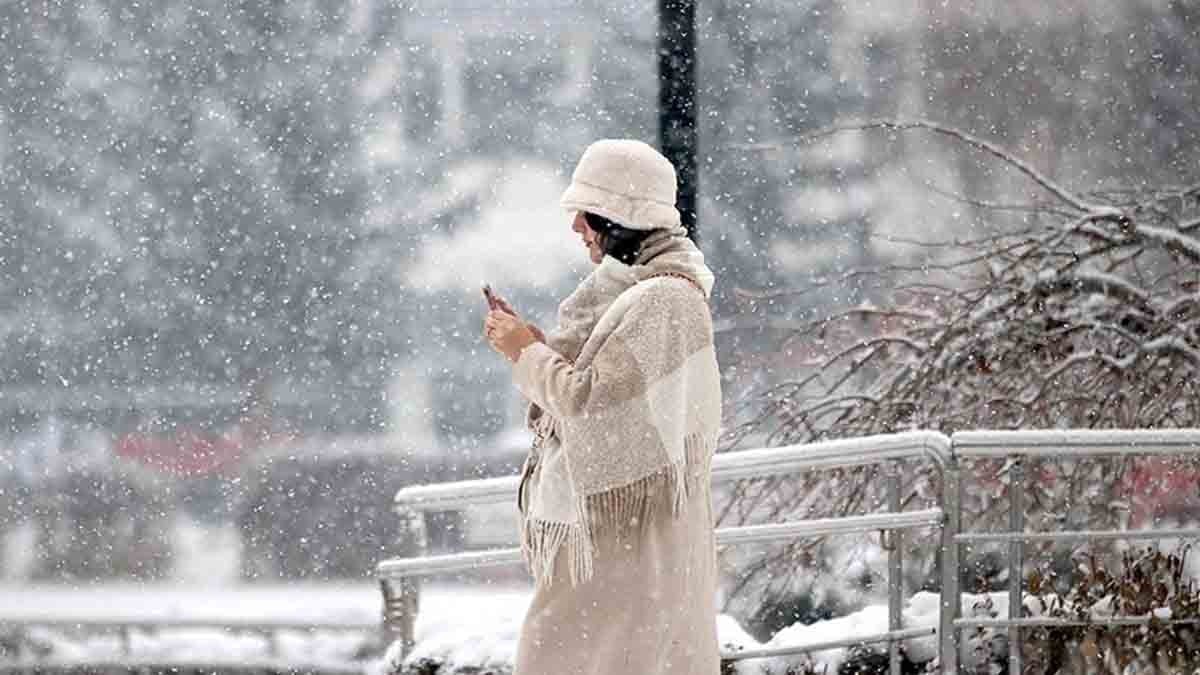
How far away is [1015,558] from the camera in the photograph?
191 inches

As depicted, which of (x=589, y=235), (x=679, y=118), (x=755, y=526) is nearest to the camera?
(x=589, y=235)

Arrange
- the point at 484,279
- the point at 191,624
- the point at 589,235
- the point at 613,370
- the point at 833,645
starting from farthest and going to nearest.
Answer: the point at 484,279, the point at 191,624, the point at 833,645, the point at 589,235, the point at 613,370

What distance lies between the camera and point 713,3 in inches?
538

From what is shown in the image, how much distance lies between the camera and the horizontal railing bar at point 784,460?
466 centimetres

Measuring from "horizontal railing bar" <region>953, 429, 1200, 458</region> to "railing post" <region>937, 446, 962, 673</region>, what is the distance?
0.25 feet

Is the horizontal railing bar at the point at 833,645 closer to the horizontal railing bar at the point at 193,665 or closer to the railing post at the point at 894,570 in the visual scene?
the railing post at the point at 894,570

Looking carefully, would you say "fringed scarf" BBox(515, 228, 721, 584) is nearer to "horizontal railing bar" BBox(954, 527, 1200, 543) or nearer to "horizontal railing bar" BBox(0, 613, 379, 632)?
"horizontal railing bar" BBox(954, 527, 1200, 543)

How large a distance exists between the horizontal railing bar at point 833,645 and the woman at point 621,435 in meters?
1.37

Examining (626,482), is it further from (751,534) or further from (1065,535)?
(1065,535)

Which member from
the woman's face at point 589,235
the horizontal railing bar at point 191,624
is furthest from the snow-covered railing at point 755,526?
the horizontal railing bar at point 191,624

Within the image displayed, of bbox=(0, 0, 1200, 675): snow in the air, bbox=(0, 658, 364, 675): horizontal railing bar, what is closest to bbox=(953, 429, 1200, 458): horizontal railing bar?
bbox=(0, 0, 1200, 675): snow in the air

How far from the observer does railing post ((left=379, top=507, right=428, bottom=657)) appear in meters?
4.82

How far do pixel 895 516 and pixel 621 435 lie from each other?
5.55ft

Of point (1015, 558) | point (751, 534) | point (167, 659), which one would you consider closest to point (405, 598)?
point (751, 534)
